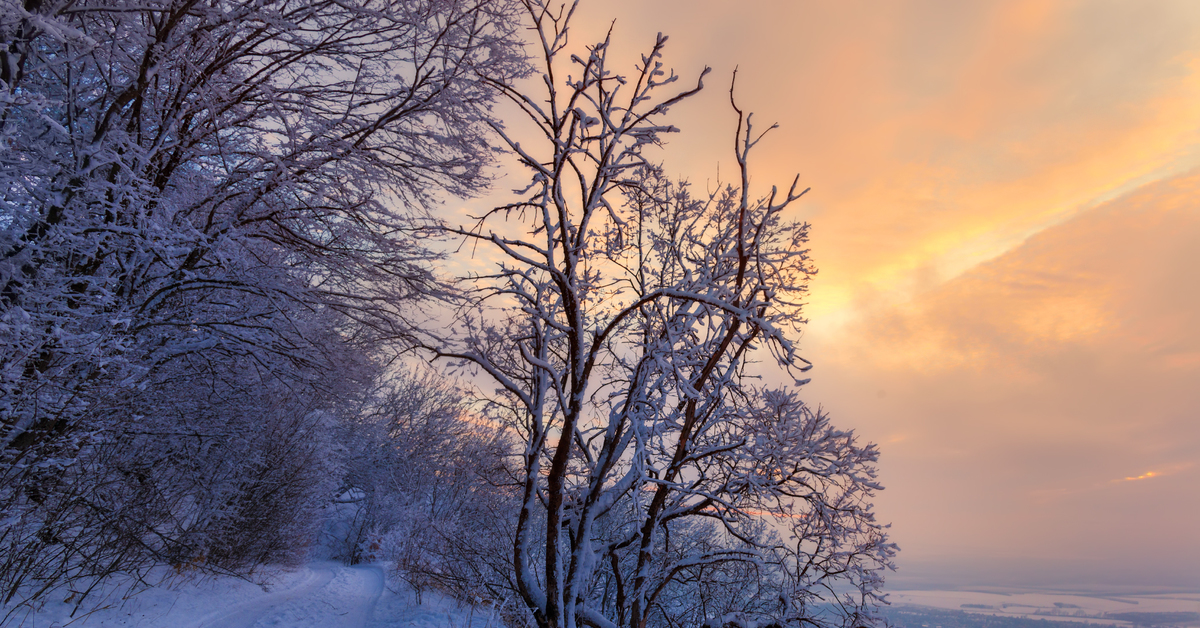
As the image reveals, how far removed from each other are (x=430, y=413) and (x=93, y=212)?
24919mm

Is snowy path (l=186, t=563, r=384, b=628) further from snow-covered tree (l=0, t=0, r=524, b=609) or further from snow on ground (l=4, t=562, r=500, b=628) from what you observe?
snow-covered tree (l=0, t=0, r=524, b=609)

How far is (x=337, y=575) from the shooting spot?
1952 centimetres

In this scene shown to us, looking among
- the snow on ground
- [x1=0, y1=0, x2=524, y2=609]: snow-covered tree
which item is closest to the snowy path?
the snow on ground

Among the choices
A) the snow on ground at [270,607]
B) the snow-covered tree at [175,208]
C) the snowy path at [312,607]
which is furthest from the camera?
the snowy path at [312,607]

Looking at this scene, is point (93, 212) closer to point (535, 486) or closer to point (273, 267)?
point (273, 267)

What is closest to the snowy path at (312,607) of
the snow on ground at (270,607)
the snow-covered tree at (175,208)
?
the snow on ground at (270,607)

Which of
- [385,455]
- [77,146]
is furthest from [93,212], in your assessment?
[385,455]

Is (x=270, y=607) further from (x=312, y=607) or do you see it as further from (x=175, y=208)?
(x=175, y=208)

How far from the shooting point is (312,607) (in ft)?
43.1

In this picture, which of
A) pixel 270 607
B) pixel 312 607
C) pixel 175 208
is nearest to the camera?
pixel 175 208

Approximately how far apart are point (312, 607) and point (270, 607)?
0.95 metres

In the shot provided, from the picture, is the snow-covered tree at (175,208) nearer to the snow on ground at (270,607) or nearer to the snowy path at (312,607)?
the snow on ground at (270,607)

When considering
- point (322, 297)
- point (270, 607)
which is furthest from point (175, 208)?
point (270, 607)

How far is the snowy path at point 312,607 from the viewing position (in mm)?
10938
